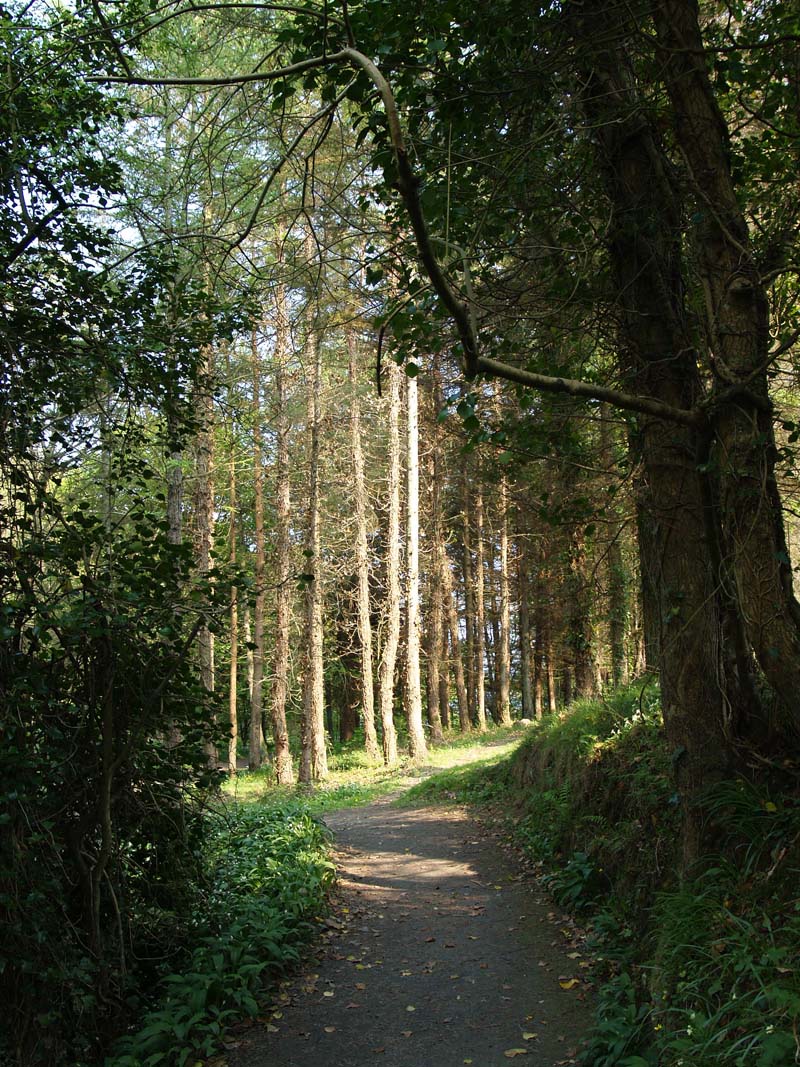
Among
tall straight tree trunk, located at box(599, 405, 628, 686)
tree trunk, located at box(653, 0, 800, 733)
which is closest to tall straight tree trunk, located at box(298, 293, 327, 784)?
tall straight tree trunk, located at box(599, 405, 628, 686)

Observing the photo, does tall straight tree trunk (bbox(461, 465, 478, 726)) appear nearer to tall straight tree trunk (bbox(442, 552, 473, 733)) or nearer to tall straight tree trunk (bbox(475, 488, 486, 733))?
tall straight tree trunk (bbox(475, 488, 486, 733))

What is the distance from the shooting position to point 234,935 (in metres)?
6.17

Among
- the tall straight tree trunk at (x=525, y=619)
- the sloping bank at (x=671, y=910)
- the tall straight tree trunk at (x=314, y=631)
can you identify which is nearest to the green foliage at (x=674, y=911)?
the sloping bank at (x=671, y=910)

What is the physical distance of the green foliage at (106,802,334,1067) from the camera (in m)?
4.89

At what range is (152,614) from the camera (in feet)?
16.5

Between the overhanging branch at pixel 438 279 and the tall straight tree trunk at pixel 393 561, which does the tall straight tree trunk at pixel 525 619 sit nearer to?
the tall straight tree trunk at pixel 393 561

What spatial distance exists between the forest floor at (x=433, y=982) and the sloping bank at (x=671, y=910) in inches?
14.8

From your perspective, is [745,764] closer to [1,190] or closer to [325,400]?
[1,190]

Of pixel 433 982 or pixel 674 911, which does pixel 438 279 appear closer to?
pixel 674 911

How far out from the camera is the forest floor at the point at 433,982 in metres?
5.05

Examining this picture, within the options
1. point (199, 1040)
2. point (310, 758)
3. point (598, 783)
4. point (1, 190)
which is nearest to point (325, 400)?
point (310, 758)

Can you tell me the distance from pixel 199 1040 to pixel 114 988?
649mm

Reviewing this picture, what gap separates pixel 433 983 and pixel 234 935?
5.23 ft

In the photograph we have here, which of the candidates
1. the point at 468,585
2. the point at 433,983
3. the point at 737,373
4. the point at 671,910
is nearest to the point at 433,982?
the point at 433,983
